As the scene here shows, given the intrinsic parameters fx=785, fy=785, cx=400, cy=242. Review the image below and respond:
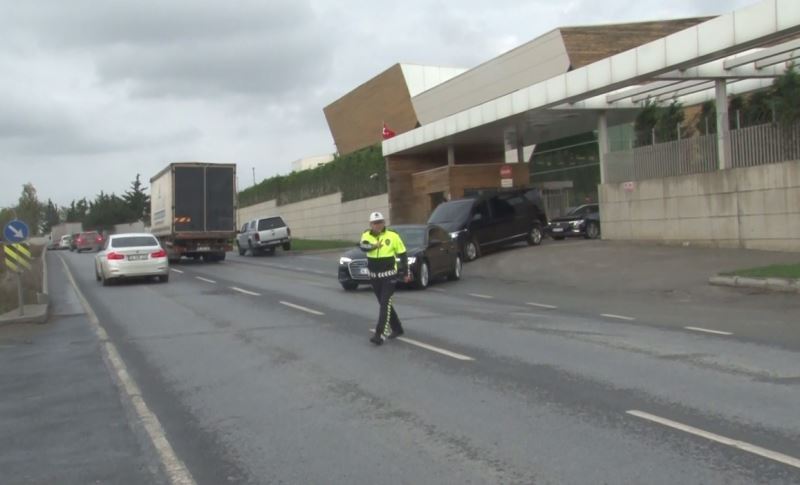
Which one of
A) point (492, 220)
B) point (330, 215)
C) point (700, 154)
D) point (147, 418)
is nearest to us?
point (147, 418)

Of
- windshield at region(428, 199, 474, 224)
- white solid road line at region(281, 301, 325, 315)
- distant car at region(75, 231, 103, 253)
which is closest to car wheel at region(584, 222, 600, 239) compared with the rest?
windshield at region(428, 199, 474, 224)

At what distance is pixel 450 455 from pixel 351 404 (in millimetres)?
1831

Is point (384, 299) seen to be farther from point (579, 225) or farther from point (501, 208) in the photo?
point (579, 225)

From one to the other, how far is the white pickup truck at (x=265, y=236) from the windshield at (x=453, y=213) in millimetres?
17005

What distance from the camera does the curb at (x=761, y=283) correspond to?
14477 mm

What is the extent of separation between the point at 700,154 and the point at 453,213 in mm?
7458

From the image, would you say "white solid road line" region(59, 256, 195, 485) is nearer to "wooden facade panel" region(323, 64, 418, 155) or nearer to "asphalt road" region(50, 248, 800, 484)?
"asphalt road" region(50, 248, 800, 484)

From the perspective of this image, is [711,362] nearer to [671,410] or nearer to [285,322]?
[671,410]

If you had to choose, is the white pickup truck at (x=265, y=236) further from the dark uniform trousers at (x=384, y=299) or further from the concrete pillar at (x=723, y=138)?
the dark uniform trousers at (x=384, y=299)

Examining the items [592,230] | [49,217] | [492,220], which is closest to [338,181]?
[592,230]

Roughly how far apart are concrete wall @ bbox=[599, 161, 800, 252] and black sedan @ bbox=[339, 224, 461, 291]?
634 centimetres

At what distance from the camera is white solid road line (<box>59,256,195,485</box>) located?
17.5ft

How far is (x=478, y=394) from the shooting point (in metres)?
7.39

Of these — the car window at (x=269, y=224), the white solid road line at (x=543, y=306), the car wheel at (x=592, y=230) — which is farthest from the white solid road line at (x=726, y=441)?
the car window at (x=269, y=224)
